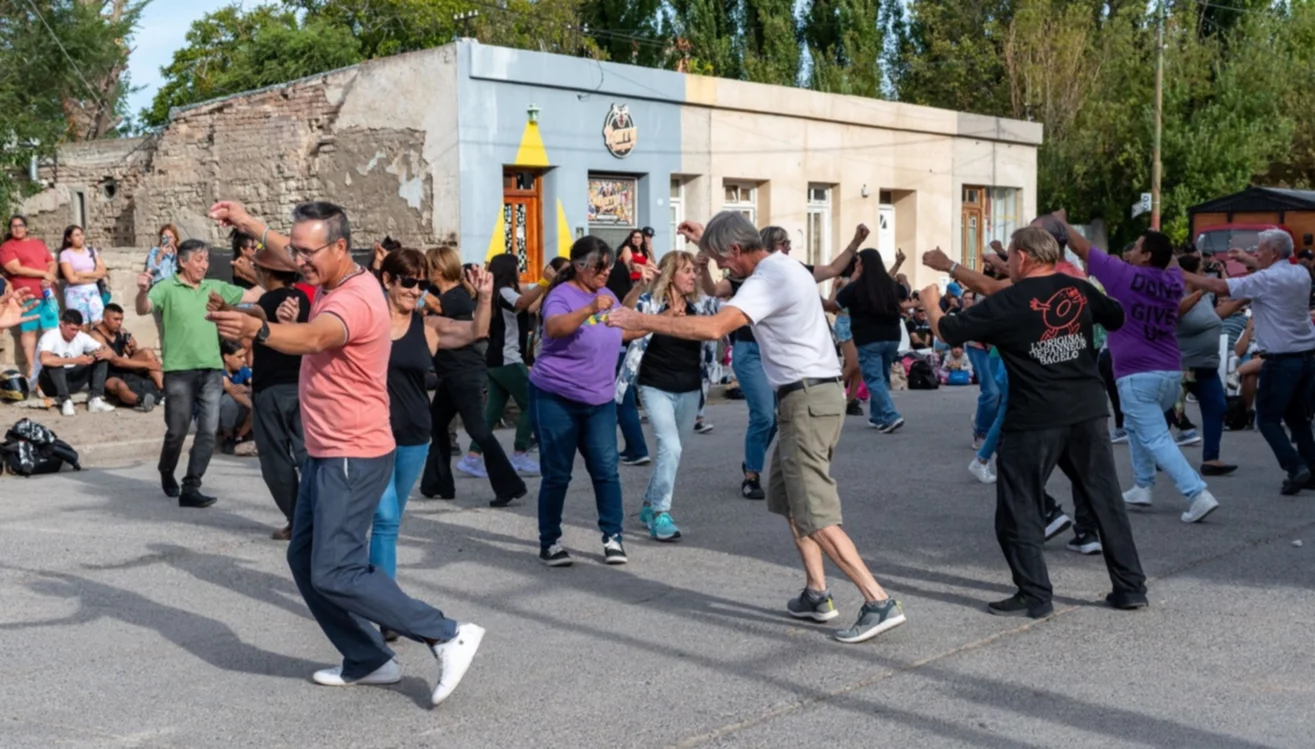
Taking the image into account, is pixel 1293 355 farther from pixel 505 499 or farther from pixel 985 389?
pixel 505 499

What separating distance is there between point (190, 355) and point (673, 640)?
17.4 ft

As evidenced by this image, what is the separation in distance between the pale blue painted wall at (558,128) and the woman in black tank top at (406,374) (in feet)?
49.0

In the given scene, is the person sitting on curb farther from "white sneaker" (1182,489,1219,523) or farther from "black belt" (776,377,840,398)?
"white sneaker" (1182,489,1219,523)

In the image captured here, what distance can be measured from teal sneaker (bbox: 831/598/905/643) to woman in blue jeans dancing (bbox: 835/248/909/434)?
775 centimetres

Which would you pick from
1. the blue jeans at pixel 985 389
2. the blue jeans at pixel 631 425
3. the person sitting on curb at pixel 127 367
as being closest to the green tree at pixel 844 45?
the person sitting on curb at pixel 127 367

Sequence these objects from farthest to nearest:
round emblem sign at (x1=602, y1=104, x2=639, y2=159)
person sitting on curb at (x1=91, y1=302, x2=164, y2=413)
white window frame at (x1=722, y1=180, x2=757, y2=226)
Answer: white window frame at (x1=722, y1=180, x2=757, y2=226) → round emblem sign at (x1=602, y1=104, x2=639, y2=159) → person sitting on curb at (x1=91, y1=302, x2=164, y2=413)

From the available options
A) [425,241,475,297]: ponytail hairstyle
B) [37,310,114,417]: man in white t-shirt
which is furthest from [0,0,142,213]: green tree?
[425,241,475,297]: ponytail hairstyle

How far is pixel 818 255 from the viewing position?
29031mm

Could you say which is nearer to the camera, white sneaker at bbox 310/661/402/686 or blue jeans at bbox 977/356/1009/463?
white sneaker at bbox 310/661/402/686

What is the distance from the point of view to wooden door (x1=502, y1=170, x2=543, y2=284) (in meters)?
23.1

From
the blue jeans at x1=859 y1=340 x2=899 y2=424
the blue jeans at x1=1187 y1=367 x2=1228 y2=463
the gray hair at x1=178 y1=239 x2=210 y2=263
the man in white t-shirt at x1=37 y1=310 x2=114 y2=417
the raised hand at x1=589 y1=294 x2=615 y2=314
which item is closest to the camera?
the raised hand at x1=589 y1=294 x2=615 y2=314

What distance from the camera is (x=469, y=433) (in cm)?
1030

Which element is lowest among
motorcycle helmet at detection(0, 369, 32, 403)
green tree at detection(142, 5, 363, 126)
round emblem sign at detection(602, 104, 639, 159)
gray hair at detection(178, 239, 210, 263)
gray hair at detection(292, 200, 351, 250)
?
motorcycle helmet at detection(0, 369, 32, 403)

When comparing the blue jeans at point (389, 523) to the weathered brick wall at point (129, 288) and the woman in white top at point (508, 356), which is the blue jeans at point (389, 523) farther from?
the weathered brick wall at point (129, 288)
